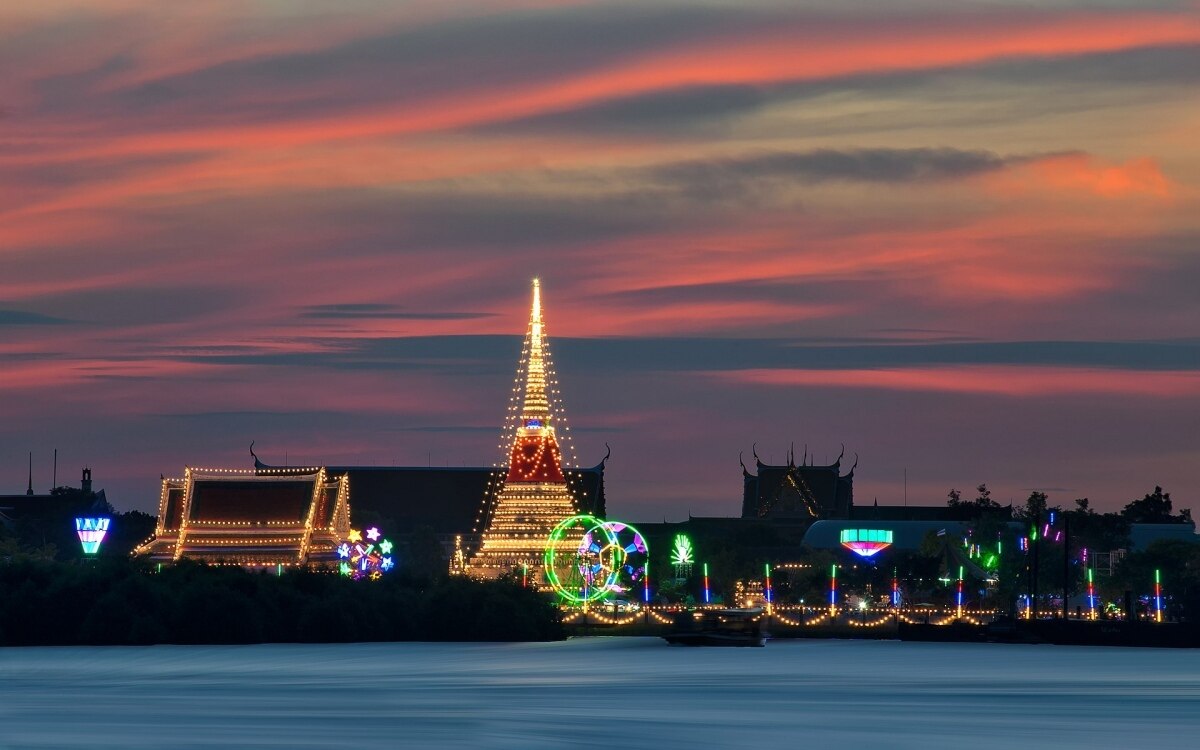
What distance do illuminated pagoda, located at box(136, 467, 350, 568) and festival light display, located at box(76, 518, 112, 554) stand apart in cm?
492

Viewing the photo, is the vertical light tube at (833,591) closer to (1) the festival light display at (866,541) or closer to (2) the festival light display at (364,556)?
(2) the festival light display at (364,556)

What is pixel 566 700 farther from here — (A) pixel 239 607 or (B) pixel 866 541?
(B) pixel 866 541

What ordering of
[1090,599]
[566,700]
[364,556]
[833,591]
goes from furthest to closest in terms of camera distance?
1. [1090,599]
2. [833,591]
3. [364,556]
4. [566,700]

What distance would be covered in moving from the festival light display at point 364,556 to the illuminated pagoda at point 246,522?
3.64ft

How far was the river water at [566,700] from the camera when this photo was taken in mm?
50000

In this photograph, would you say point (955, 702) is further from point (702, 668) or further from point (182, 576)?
point (182, 576)

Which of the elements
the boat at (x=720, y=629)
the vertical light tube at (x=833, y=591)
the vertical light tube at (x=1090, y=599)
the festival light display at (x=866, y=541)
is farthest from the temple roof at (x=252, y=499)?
the festival light display at (x=866, y=541)

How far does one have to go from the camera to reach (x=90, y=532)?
404 feet

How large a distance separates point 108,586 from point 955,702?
1697 inches

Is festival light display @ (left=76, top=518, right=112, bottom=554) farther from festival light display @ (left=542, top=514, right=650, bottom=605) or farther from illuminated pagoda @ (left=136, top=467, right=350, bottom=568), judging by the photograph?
festival light display @ (left=542, top=514, right=650, bottom=605)

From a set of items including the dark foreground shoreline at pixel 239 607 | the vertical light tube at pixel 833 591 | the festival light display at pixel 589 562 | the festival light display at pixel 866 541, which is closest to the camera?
the dark foreground shoreline at pixel 239 607

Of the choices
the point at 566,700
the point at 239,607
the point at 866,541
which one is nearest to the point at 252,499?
the point at 239,607

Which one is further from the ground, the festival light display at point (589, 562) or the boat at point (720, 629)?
the festival light display at point (589, 562)

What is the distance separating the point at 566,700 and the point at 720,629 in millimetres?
54196
